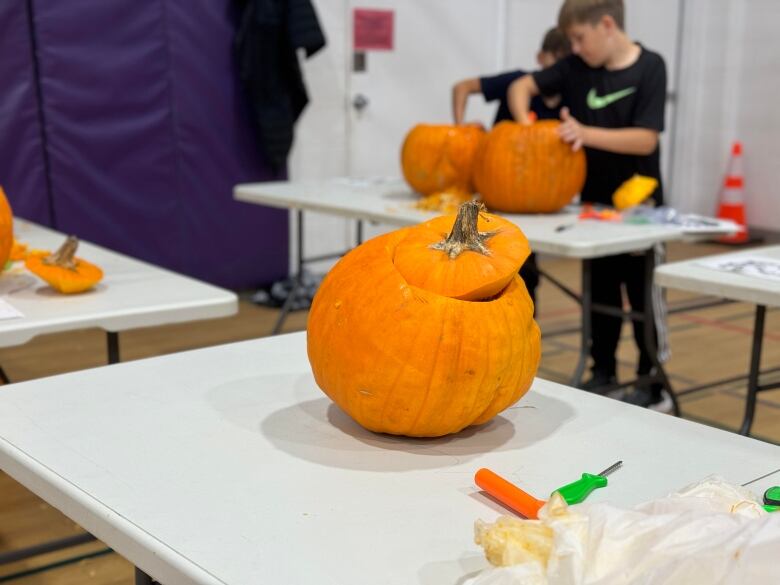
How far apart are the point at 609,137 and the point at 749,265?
33.9 inches

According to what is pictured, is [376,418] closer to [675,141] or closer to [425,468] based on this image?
[425,468]

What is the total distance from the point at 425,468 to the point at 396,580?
0.85ft

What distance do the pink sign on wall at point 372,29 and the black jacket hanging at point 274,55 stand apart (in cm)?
60

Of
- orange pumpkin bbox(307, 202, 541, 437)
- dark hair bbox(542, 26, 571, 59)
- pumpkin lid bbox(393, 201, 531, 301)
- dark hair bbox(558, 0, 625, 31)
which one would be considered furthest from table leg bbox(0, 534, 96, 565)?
dark hair bbox(542, 26, 571, 59)

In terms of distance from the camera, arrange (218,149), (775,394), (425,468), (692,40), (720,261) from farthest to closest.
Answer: (692,40)
(218,149)
(775,394)
(720,261)
(425,468)

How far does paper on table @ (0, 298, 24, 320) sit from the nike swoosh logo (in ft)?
6.74

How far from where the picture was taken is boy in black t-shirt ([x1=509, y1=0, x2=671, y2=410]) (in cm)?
298

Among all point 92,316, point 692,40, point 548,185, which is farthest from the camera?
point 692,40

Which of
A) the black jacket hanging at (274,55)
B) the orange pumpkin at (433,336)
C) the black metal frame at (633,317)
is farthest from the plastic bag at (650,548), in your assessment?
the black jacket hanging at (274,55)

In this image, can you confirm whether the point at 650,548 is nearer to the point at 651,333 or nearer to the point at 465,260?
the point at 465,260

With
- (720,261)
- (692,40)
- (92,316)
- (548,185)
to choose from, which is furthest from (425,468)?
(692,40)

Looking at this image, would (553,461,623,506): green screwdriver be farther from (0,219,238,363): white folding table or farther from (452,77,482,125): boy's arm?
(452,77,482,125): boy's arm

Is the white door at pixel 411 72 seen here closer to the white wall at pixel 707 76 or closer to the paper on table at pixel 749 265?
the white wall at pixel 707 76

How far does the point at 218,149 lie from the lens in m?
4.84
